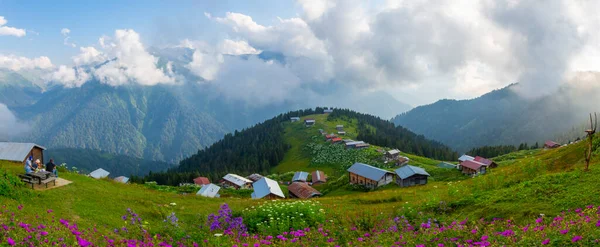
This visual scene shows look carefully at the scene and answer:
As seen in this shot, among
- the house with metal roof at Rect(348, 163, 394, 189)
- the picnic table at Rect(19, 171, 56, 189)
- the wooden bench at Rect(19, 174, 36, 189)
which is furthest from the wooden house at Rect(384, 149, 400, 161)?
the wooden bench at Rect(19, 174, 36, 189)

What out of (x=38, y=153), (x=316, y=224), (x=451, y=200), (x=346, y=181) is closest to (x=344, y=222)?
(x=316, y=224)

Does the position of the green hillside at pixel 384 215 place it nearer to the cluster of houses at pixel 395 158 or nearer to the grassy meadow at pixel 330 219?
the grassy meadow at pixel 330 219

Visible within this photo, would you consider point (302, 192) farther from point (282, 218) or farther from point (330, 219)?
point (282, 218)

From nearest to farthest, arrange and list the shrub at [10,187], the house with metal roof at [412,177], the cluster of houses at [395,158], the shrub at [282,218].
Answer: the shrub at [282,218] < the shrub at [10,187] < the house with metal roof at [412,177] < the cluster of houses at [395,158]

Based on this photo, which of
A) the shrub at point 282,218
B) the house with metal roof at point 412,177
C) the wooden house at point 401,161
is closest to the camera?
the shrub at point 282,218

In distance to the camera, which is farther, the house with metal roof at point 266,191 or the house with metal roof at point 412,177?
the house with metal roof at point 412,177

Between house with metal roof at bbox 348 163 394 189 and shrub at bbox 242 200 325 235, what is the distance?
198 ft

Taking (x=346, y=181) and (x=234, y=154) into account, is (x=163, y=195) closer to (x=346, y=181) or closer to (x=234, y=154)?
(x=346, y=181)

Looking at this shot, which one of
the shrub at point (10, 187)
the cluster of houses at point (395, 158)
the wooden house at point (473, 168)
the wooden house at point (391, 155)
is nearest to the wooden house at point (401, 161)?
the cluster of houses at point (395, 158)

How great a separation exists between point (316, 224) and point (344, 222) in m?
1.46

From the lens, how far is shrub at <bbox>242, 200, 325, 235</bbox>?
48.1 feet

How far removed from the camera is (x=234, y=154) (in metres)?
198

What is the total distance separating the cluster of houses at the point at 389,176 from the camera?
241ft

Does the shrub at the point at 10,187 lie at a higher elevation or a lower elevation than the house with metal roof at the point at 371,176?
higher
